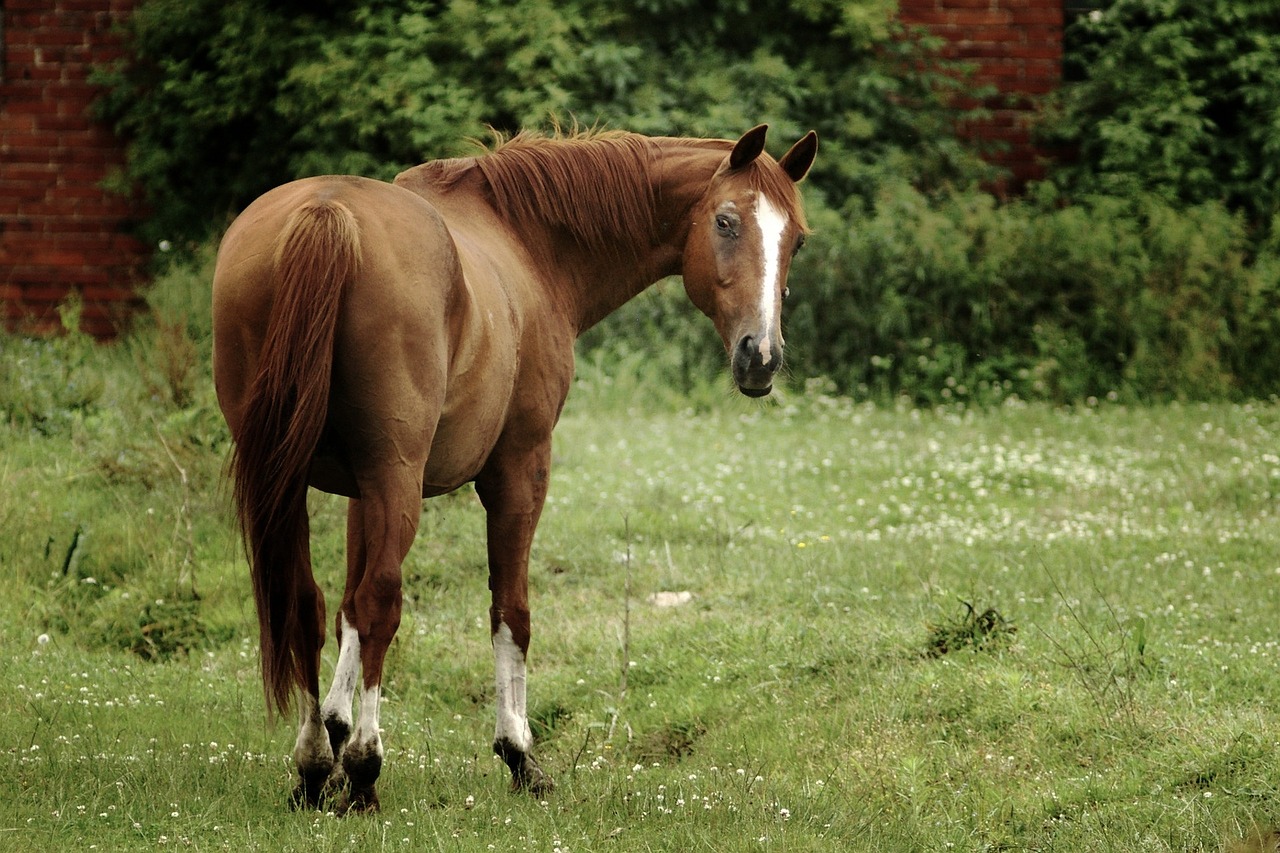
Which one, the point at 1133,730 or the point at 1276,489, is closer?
the point at 1133,730

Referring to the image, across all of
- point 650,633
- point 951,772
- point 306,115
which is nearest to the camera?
point 951,772

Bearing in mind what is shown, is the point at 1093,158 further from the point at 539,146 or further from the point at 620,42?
the point at 539,146

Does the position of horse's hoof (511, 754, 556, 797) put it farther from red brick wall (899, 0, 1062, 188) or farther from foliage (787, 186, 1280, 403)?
red brick wall (899, 0, 1062, 188)

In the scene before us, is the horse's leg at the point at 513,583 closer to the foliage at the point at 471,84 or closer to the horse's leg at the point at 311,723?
the horse's leg at the point at 311,723

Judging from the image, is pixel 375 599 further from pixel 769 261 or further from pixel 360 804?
pixel 769 261

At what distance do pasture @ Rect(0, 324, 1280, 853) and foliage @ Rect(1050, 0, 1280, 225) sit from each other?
3.69 meters

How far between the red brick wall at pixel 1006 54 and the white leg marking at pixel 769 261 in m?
10.2

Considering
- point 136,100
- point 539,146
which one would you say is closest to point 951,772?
point 539,146

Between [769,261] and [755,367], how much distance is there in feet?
1.22

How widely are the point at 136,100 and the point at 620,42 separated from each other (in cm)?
468

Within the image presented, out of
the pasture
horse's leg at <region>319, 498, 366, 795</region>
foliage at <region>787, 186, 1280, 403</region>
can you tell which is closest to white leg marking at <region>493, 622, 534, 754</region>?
the pasture

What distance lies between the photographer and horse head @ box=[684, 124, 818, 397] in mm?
4590

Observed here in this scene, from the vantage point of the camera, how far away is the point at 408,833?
3920 millimetres

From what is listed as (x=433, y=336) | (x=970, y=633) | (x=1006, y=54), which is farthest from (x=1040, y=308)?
(x=433, y=336)
